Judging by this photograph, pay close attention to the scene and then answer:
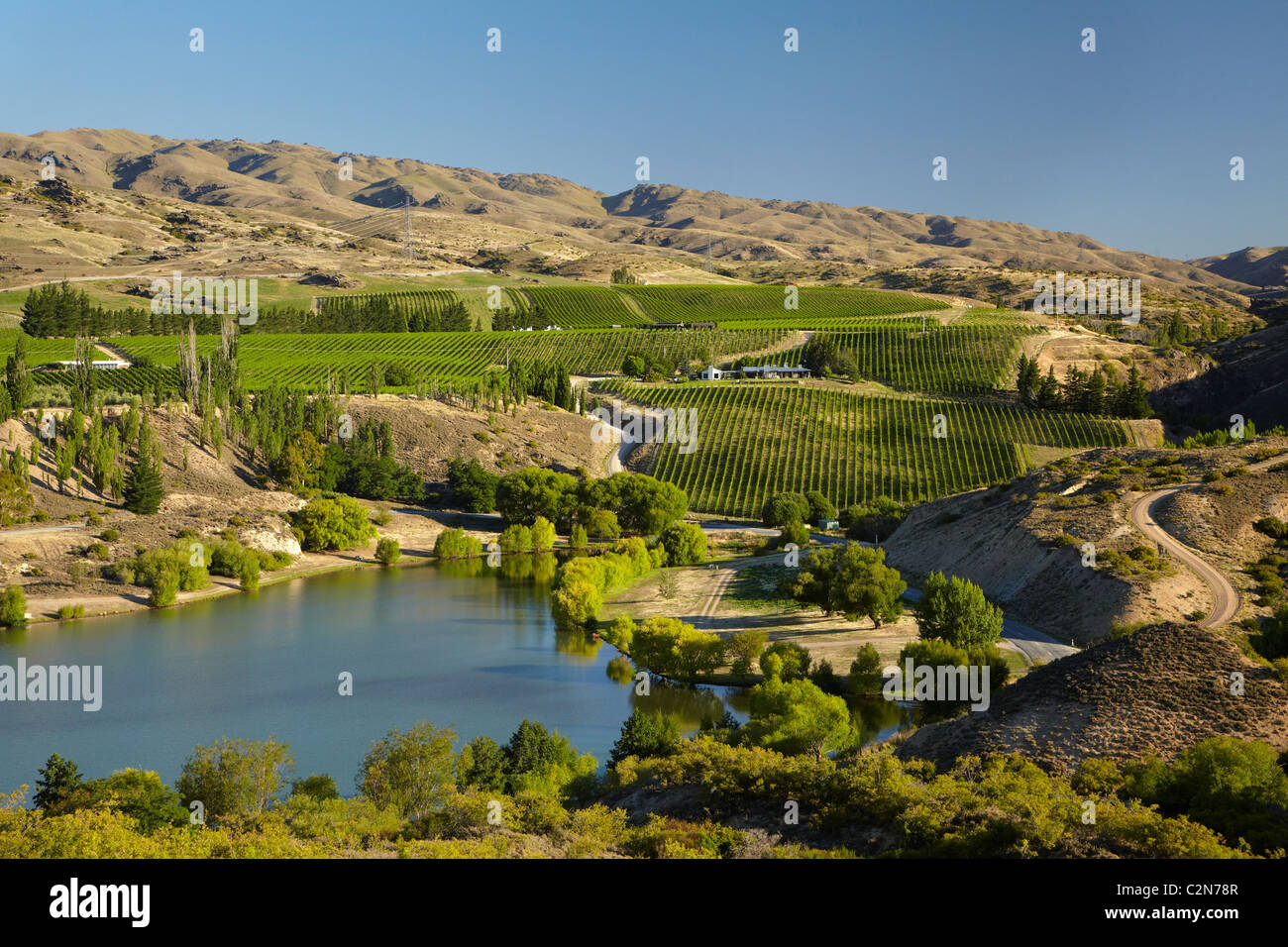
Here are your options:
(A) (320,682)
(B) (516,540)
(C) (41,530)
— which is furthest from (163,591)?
(B) (516,540)

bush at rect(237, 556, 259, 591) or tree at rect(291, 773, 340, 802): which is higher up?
bush at rect(237, 556, 259, 591)

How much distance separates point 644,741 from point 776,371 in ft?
381

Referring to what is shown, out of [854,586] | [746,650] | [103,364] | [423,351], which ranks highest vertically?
[423,351]

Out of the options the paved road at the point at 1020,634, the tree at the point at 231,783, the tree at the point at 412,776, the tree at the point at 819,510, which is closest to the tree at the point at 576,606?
the paved road at the point at 1020,634

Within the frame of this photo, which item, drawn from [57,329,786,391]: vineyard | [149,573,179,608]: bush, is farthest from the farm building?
[149,573,179,608]: bush

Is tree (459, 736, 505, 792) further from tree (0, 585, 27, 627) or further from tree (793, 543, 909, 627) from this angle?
tree (0, 585, 27, 627)

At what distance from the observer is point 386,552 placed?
88.8m

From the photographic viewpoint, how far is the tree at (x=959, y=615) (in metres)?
50.4

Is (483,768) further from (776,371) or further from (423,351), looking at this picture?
(423,351)

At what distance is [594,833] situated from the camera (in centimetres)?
2575

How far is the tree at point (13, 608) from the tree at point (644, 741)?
45.8 metres

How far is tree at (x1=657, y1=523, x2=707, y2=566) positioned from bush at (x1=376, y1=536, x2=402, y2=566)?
81.9 ft

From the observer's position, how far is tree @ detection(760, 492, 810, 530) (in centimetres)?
9481

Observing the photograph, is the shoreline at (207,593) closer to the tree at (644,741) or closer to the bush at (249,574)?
the bush at (249,574)
